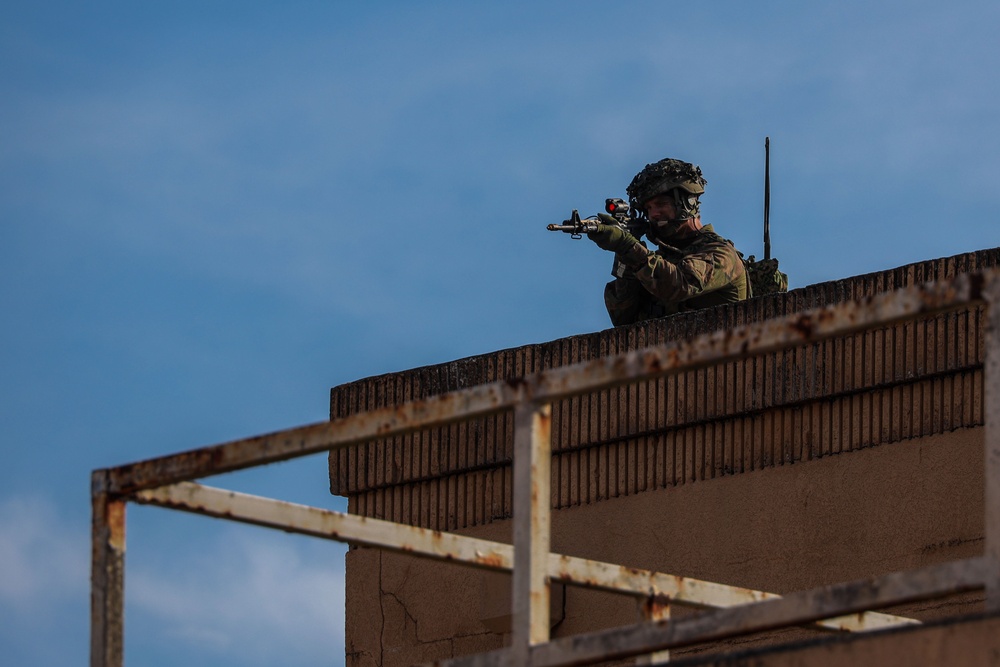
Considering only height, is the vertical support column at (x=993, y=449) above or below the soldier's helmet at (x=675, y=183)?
below

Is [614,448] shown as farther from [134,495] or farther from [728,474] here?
[134,495]

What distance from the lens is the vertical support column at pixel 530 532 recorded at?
4.53 m

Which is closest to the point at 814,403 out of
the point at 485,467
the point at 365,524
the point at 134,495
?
the point at 485,467

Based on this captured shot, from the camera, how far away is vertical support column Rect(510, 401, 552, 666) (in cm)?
453

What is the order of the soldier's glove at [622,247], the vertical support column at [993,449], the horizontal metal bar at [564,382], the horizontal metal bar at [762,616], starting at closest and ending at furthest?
the vertical support column at [993,449] < the horizontal metal bar at [762,616] < the horizontal metal bar at [564,382] < the soldier's glove at [622,247]

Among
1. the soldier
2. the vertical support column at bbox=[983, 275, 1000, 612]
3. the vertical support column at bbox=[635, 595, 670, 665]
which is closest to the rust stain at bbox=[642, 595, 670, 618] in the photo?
the vertical support column at bbox=[635, 595, 670, 665]

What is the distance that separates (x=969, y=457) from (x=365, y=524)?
3.36 metres

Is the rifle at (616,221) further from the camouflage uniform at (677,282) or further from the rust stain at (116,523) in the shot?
the rust stain at (116,523)

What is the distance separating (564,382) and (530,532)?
346mm

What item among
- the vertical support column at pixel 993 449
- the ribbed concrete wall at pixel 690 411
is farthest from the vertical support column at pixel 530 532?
the ribbed concrete wall at pixel 690 411

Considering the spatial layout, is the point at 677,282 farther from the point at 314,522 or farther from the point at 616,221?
the point at 314,522

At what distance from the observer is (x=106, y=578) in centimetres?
496

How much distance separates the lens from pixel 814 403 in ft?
27.9

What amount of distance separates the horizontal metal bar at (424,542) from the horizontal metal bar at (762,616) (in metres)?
0.71
